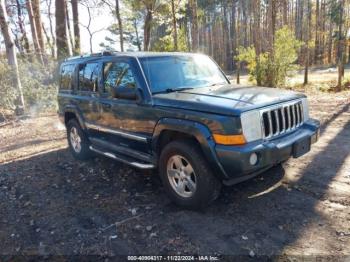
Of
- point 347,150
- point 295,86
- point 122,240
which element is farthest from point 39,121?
point 295,86

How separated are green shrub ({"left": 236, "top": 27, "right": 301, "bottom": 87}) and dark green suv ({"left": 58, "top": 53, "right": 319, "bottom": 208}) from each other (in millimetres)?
9165

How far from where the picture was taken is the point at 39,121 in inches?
427

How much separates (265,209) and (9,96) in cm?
1000

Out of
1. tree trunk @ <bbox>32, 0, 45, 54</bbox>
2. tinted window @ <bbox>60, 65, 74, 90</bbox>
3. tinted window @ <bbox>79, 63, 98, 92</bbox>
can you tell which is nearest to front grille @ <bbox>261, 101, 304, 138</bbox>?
tinted window @ <bbox>79, 63, 98, 92</bbox>

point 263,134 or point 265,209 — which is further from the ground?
point 263,134

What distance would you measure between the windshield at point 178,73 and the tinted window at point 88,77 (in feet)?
3.85

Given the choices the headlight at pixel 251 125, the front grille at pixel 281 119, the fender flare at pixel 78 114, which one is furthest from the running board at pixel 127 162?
the front grille at pixel 281 119

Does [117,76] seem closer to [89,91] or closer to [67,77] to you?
[89,91]

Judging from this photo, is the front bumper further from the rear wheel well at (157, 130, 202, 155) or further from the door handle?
the door handle

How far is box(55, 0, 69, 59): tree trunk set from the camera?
14.6 meters

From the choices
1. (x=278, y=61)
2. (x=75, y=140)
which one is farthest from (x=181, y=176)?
(x=278, y=61)

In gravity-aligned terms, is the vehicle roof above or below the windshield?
above

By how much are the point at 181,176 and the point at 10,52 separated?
31.0ft

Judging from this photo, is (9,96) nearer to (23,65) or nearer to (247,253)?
(23,65)
